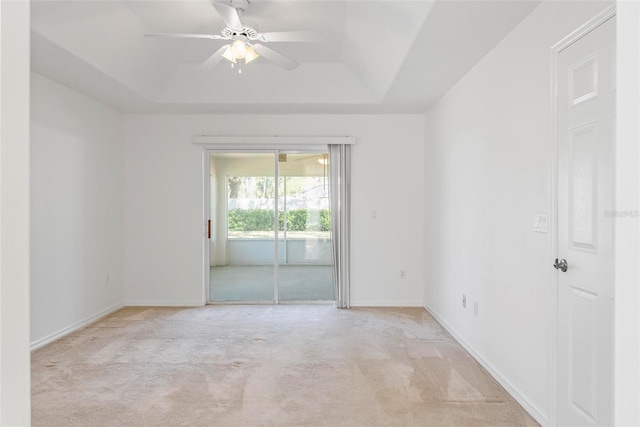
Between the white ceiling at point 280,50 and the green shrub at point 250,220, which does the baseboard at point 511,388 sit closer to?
the white ceiling at point 280,50

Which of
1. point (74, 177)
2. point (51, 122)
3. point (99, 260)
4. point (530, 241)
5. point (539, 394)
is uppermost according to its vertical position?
point (51, 122)

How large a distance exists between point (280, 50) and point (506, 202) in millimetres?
2632

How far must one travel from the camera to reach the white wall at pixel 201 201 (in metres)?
5.07

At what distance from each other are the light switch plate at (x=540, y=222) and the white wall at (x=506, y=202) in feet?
0.13

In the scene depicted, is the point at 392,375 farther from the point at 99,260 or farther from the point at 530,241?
the point at 99,260

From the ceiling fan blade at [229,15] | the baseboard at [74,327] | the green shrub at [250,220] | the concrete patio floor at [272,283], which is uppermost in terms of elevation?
the ceiling fan blade at [229,15]

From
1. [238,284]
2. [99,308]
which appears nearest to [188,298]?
[238,284]

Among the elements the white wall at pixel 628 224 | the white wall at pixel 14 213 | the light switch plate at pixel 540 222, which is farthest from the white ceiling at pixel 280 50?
the white wall at pixel 14 213

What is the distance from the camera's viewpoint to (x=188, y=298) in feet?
16.8

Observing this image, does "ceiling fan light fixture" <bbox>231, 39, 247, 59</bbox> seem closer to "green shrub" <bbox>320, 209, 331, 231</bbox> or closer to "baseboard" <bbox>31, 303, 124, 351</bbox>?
"green shrub" <bbox>320, 209, 331, 231</bbox>

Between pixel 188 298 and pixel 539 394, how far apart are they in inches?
160

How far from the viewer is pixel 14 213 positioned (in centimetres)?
70

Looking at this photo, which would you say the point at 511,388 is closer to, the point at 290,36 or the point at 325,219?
the point at 290,36

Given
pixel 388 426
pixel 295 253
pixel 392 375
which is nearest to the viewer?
pixel 388 426
